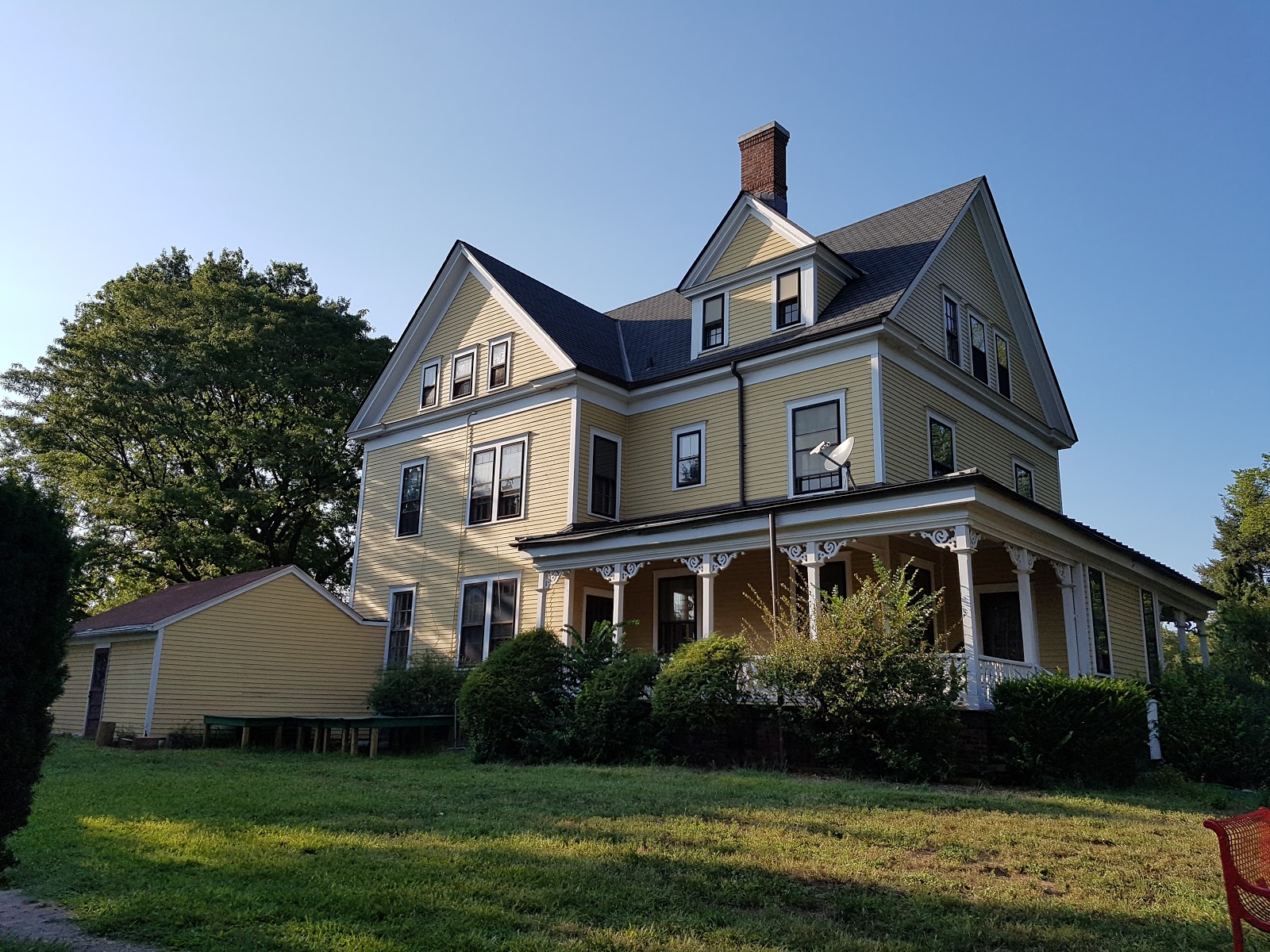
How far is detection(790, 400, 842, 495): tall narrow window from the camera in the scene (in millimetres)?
17422

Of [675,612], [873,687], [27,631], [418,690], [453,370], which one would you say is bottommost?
[418,690]

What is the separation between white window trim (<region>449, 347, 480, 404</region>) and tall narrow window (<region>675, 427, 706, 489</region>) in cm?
578

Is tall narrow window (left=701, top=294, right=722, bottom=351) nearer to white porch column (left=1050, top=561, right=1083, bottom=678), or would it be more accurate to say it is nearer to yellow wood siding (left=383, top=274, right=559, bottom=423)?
yellow wood siding (left=383, top=274, right=559, bottom=423)

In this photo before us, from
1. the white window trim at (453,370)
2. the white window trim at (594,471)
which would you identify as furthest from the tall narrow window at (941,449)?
the white window trim at (453,370)

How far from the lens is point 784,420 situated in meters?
18.5

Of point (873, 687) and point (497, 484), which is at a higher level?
point (497, 484)

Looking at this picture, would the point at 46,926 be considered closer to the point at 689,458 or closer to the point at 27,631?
the point at 27,631

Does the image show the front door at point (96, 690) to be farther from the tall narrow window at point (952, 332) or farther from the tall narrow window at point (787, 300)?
the tall narrow window at point (952, 332)

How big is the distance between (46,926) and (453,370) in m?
19.3

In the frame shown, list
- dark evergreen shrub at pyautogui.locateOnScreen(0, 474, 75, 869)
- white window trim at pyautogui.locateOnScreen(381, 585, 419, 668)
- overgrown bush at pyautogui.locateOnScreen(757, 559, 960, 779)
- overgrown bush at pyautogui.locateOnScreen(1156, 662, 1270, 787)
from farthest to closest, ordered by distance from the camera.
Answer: white window trim at pyautogui.locateOnScreen(381, 585, 419, 668)
overgrown bush at pyautogui.locateOnScreen(1156, 662, 1270, 787)
overgrown bush at pyautogui.locateOnScreen(757, 559, 960, 779)
dark evergreen shrub at pyautogui.locateOnScreen(0, 474, 75, 869)

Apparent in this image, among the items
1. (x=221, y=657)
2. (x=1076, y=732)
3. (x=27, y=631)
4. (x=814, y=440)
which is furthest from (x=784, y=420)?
(x=27, y=631)

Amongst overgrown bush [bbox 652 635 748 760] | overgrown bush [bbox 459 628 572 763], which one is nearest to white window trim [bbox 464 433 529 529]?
overgrown bush [bbox 459 628 572 763]

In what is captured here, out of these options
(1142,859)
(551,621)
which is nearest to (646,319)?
(551,621)

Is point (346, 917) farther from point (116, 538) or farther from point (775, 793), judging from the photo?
point (116, 538)
